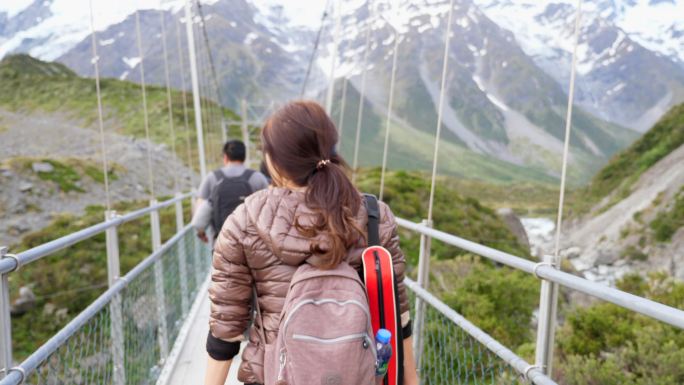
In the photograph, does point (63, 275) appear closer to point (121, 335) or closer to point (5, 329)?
point (121, 335)

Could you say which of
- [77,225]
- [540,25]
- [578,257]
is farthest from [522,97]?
[77,225]

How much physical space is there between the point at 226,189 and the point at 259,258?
1.61 metres

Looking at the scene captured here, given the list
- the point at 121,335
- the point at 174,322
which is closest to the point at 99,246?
the point at 174,322

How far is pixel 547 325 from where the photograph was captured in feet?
3.66

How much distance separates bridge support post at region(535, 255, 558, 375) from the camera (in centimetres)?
110

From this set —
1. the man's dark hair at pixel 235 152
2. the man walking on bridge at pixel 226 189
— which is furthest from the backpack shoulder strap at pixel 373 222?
the man's dark hair at pixel 235 152

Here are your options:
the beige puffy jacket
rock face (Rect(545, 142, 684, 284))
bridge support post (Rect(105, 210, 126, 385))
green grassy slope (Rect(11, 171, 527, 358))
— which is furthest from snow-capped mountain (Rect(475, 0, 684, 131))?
the beige puffy jacket

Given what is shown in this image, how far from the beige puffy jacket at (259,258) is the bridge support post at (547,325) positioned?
1.15 ft

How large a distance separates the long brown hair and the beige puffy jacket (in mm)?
25

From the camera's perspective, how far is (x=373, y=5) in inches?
229

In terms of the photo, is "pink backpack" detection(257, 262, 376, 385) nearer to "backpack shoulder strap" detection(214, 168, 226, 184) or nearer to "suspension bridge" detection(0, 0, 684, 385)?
"suspension bridge" detection(0, 0, 684, 385)

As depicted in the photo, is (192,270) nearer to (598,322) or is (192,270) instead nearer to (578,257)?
(598,322)

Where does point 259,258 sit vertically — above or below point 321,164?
below

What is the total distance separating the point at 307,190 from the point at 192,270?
364cm
